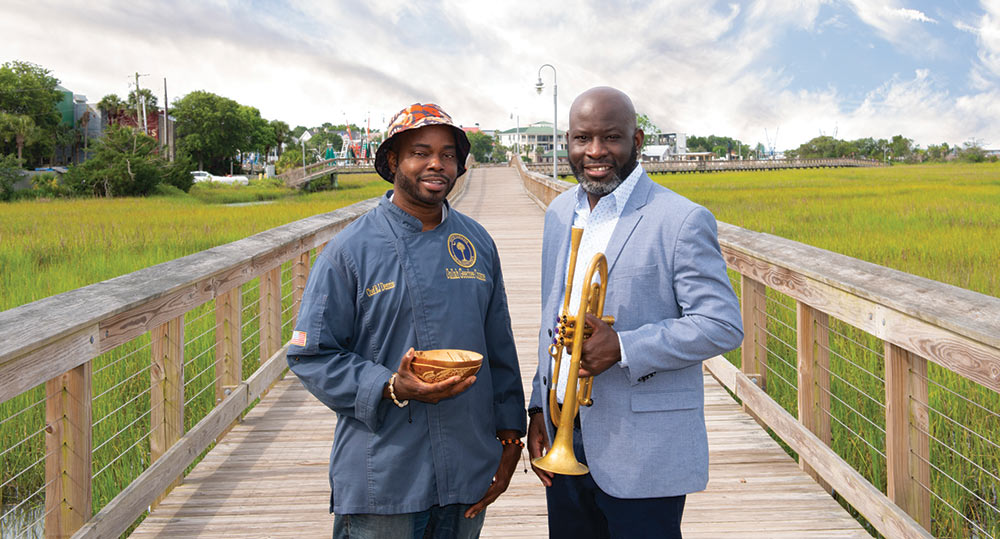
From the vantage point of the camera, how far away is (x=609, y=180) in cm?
188

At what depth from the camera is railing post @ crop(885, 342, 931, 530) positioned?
2543 mm

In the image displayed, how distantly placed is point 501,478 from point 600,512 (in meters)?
0.29

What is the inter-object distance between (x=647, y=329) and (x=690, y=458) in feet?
1.05

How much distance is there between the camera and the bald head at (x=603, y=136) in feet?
6.09

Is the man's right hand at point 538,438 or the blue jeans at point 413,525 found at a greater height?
the man's right hand at point 538,438

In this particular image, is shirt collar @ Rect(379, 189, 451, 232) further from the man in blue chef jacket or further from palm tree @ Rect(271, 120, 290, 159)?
palm tree @ Rect(271, 120, 290, 159)

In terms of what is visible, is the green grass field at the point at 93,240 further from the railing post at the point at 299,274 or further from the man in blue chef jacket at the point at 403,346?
the man in blue chef jacket at the point at 403,346

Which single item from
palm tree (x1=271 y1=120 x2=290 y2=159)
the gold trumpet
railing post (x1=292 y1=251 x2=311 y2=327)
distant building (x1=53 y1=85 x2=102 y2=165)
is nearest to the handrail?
palm tree (x1=271 y1=120 x2=290 y2=159)

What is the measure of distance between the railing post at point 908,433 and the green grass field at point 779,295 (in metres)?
0.13

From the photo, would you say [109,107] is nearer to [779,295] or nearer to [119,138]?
[119,138]

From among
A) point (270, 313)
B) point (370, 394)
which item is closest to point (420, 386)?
point (370, 394)

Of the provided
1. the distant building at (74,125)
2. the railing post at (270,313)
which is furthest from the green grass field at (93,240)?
the distant building at (74,125)

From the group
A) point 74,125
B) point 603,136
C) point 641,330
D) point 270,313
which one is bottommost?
point 270,313

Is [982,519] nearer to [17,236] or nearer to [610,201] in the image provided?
[610,201]
